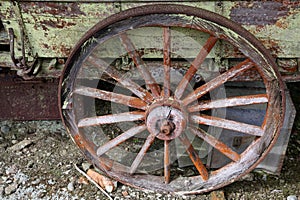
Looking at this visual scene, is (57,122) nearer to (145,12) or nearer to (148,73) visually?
(148,73)

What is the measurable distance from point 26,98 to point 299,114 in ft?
7.67

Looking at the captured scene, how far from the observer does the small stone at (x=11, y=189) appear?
3.12 meters

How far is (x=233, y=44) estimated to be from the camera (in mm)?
2438

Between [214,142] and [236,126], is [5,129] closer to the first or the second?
[214,142]

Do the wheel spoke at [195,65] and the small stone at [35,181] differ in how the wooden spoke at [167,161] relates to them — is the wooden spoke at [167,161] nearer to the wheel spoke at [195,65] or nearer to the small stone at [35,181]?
the wheel spoke at [195,65]

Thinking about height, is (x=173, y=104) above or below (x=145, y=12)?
below

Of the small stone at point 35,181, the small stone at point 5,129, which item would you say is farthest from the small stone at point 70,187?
the small stone at point 5,129

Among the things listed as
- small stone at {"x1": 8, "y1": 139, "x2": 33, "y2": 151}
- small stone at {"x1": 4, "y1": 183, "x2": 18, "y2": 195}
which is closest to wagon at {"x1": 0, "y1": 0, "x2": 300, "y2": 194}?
small stone at {"x1": 4, "y1": 183, "x2": 18, "y2": 195}

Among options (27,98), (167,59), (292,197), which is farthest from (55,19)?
(292,197)

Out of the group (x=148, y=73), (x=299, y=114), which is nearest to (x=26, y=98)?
(x=148, y=73)

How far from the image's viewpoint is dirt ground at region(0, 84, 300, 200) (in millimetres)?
3109

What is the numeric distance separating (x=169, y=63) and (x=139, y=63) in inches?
7.5

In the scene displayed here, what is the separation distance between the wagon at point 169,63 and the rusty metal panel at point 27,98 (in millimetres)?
346

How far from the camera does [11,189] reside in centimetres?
314
